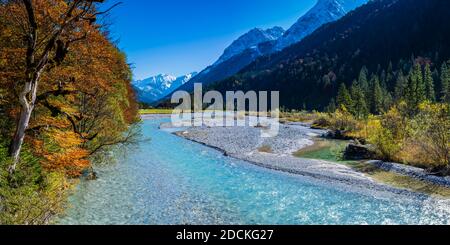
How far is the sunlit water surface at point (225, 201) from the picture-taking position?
17.3m

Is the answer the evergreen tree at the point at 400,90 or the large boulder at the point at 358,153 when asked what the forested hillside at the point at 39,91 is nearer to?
the large boulder at the point at 358,153

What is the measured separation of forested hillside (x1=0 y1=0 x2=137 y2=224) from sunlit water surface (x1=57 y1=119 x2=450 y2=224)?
2589 mm

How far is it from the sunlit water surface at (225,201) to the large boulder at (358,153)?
11107 millimetres

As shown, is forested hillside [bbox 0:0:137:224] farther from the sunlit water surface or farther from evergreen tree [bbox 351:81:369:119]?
evergreen tree [bbox 351:81:369:119]

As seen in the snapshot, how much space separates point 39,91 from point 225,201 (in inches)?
467

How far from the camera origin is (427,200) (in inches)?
802

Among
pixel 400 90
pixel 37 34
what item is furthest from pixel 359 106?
pixel 37 34

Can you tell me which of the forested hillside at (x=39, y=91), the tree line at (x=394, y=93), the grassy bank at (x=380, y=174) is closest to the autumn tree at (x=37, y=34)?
the forested hillside at (x=39, y=91)

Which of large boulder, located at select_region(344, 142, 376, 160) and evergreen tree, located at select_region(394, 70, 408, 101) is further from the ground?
evergreen tree, located at select_region(394, 70, 408, 101)

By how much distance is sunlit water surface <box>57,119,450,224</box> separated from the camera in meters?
17.3

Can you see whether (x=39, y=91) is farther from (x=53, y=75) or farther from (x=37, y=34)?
(x=37, y=34)

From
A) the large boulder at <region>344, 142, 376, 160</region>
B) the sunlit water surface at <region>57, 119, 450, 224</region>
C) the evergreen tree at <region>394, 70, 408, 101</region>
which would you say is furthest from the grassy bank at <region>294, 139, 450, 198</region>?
the evergreen tree at <region>394, 70, 408, 101</region>

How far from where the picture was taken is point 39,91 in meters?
17.8
